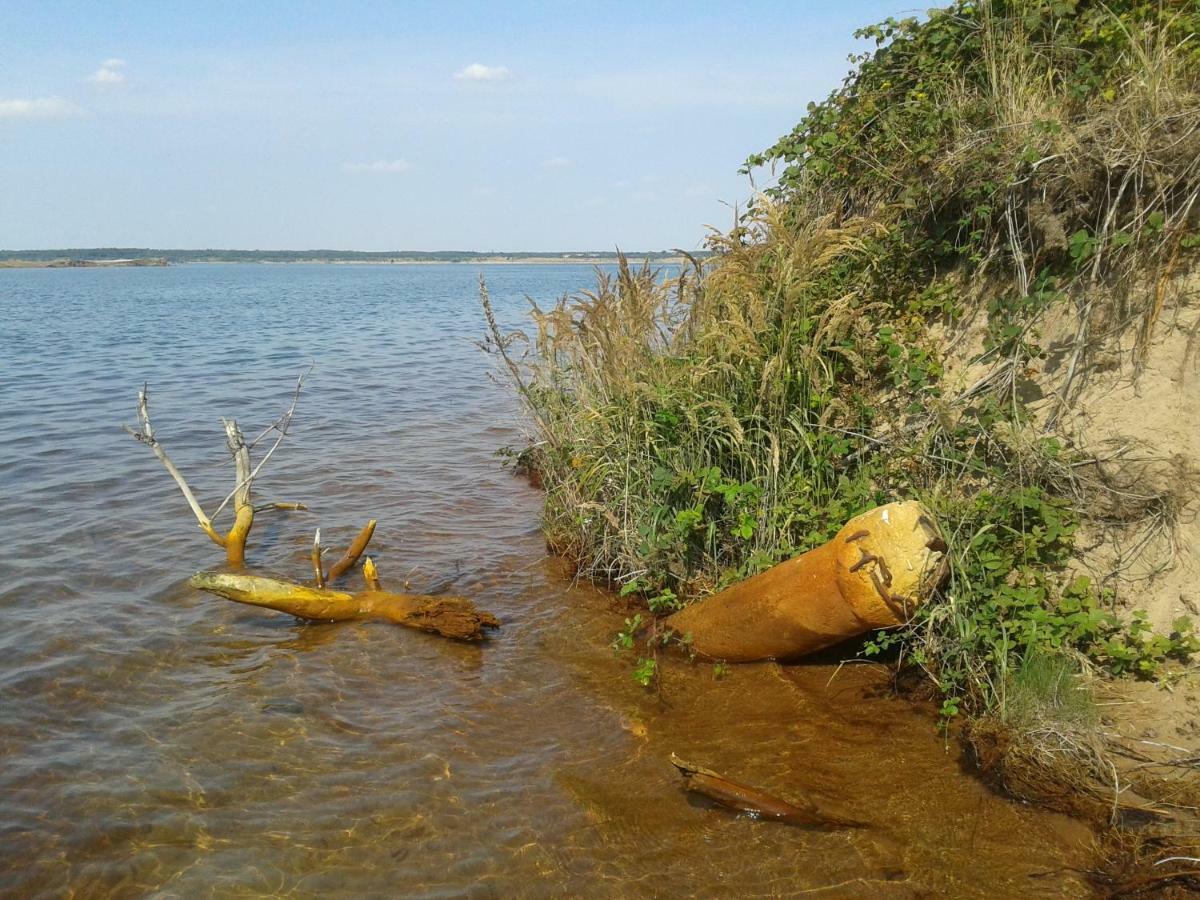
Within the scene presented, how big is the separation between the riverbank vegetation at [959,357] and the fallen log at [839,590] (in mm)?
222

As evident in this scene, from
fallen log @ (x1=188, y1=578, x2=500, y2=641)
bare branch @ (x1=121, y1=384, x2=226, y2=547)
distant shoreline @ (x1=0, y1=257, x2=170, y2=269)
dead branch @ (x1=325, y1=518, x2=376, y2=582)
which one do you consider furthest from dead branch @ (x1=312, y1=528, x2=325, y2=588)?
distant shoreline @ (x1=0, y1=257, x2=170, y2=269)

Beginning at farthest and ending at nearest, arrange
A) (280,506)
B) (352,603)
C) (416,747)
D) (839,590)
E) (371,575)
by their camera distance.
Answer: (280,506)
(371,575)
(352,603)
(416,747)
(839,590)

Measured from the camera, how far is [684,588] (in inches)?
237

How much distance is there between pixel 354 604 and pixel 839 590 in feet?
12.6

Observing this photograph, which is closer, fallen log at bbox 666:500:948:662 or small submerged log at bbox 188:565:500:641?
fallen log at bbox 666:500:948:662

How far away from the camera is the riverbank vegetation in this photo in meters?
4.53

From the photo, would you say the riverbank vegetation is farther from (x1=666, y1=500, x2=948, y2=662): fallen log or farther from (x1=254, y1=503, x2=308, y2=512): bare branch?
(x1=254, y1=503, x2=308, y2=512): bare branch

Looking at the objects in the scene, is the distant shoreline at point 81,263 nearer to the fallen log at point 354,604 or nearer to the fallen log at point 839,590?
the fallen log at point 354,604

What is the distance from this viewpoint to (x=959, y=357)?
227 inches

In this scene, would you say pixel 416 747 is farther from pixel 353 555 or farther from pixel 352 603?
pixel 353 555

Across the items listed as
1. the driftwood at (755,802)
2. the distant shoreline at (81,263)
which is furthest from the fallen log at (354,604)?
the distant shoreline at (81,263)

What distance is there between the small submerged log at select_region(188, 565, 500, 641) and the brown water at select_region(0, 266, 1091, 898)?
0.13 meters

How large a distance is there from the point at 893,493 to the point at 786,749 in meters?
1.86

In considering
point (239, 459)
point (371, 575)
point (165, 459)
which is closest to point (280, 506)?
point (239, 459)
